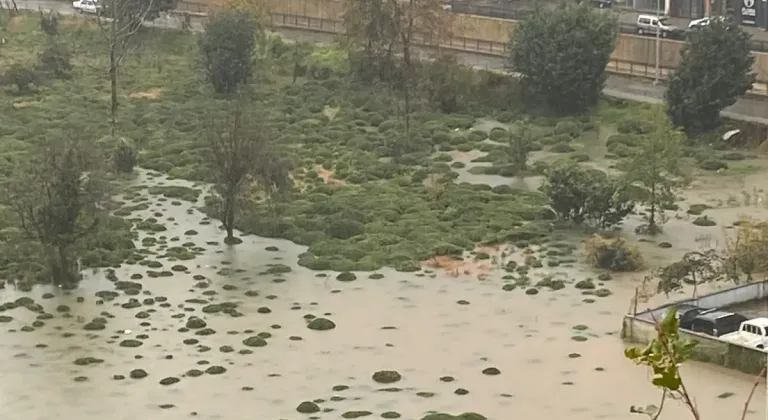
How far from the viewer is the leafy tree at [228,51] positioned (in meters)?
58.6

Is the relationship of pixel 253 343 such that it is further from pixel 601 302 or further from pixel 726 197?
Result: pixel 726 197

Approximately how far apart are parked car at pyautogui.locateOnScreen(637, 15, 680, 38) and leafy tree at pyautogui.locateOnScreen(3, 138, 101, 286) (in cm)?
3034

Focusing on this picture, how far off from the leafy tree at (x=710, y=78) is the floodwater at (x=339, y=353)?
1609 cm

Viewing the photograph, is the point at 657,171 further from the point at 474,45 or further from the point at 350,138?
the point at 474,45

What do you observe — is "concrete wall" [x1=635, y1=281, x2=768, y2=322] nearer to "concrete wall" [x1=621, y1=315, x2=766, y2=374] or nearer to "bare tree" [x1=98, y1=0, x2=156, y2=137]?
"concrete wall" [x1=621, y1=315, x2=766, y2=374]

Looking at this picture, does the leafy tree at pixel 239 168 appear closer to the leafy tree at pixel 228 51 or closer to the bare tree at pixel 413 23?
the bare tree at pixel 413 23

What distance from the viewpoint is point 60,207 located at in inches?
1385

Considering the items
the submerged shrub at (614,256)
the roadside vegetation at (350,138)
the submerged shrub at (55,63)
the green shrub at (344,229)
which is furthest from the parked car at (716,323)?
the submerged shrub at (55,63)

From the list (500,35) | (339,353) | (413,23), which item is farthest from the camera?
(500,35)

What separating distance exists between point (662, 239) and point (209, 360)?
15.0 meters

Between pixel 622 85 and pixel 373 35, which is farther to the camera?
pixel 622 85

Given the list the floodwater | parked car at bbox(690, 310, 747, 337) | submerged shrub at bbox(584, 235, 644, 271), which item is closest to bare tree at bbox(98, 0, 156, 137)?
the floodwater

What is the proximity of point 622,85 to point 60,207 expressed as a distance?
29060mm

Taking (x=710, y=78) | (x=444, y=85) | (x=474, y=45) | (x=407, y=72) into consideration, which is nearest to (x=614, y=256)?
(x=710, y=78)
